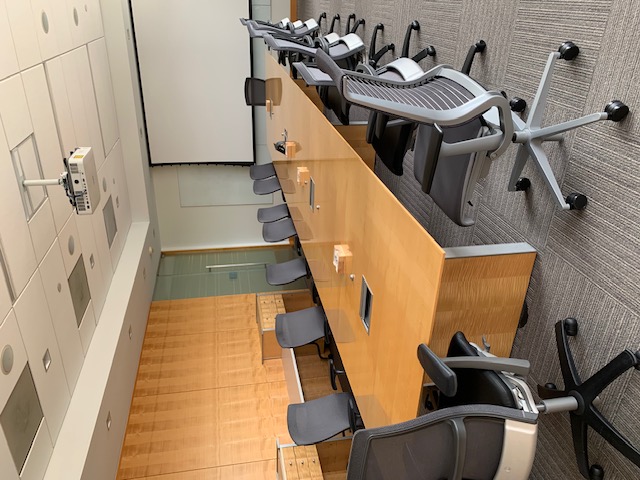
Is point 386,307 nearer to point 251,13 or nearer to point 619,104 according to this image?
point 619,104

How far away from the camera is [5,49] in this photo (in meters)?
2.47

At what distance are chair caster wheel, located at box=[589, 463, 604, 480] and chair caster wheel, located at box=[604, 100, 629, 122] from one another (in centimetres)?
99

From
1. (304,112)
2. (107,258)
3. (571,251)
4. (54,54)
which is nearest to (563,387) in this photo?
(571,251)

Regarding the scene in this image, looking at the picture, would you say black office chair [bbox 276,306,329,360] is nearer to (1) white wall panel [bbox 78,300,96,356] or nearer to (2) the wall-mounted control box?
(1) white wall panel [bbox 78,300,96,356]

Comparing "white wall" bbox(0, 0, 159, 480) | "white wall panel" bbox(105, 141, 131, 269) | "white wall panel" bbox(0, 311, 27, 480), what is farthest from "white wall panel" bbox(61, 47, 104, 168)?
"white wall panel" bbox(0, 311, 27, 480)

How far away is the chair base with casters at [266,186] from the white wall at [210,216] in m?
1.52

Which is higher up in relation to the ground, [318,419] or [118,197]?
[118,197]

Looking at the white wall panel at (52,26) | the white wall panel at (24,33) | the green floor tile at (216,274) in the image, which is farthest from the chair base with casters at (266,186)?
the white wall panel at (24,33)

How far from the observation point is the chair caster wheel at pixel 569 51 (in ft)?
4.52

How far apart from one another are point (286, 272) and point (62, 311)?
78.4 inches

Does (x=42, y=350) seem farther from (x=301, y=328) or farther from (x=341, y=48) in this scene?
(x=341, y=48)

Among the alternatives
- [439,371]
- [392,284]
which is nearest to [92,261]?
[392,284]

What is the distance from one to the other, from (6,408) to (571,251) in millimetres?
2440

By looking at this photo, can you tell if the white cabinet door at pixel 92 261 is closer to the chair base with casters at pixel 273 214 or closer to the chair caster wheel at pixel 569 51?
the chair base with casters at pixel 273 214
